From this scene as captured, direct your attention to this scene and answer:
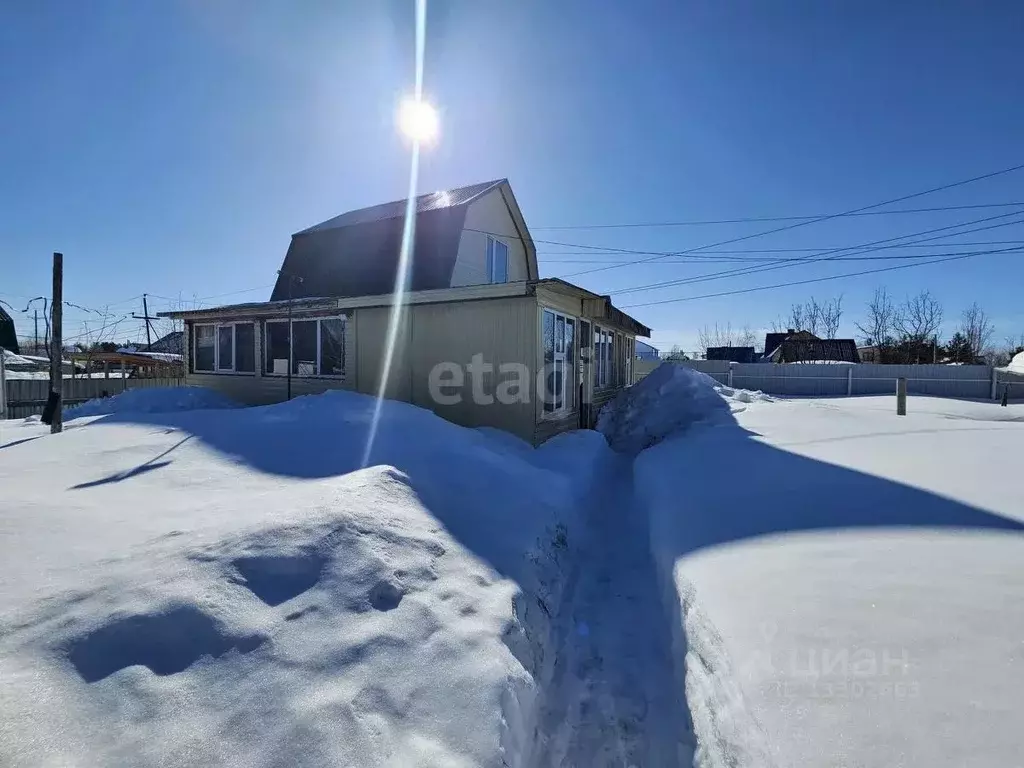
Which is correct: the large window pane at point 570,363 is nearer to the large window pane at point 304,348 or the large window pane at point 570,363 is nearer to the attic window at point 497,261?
the attic window at point 497,261

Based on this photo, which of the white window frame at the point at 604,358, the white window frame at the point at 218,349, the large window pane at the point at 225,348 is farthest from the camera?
the white window frame at the point at 604,358

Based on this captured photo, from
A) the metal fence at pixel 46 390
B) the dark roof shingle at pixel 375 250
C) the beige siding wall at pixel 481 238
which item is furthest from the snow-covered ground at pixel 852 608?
the metal fence at pixel 46 390

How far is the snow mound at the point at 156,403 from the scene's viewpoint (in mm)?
10695

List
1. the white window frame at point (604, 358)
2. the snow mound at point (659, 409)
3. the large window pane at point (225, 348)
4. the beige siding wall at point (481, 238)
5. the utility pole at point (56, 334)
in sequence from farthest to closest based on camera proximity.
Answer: the white window frame at point (604, 358) → the large window pane at point (225, 348) → the beige siding wall at point (481, 238) → the snow mound at point (659, 409) → the utility pole at point (56, 334)

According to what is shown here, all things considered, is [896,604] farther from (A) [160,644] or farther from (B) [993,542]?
(A) [160,644]

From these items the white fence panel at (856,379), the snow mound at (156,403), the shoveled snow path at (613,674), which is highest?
the white fence panel at (856,379)

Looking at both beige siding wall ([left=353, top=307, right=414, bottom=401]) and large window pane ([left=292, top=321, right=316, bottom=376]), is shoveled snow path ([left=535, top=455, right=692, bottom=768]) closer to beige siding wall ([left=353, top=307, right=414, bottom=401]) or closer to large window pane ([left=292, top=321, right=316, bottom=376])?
beige siding wall ([left=353, top=307, right=414, bottom=401])

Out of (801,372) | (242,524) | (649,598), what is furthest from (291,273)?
(801,372)

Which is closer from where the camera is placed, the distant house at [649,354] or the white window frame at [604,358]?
the white window frame at [604,358]

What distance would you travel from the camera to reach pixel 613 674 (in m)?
3.20

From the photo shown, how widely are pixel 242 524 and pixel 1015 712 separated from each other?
163 inches

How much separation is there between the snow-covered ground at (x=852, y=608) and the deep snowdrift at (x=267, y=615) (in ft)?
3.74

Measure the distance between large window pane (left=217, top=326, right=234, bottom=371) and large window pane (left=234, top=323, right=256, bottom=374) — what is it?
6.8 inches

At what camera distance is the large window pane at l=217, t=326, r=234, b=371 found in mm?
13024
